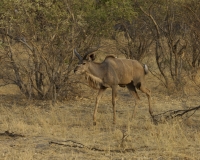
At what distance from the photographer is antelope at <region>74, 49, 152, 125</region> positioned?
30.6 ft

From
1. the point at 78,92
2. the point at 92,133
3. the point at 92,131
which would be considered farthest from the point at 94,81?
the point at 78,92

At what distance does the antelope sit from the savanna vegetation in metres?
0.53

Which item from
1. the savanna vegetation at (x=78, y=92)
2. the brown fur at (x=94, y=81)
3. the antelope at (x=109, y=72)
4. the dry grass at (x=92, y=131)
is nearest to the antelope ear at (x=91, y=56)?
the antelope at (x=109, y=72)

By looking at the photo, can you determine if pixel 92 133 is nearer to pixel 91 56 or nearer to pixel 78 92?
pixel 91 56

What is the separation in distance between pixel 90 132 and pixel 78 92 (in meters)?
4.09

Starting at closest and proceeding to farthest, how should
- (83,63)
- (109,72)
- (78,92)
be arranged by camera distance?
1. (83,63)
2. (109,72)
3. (78,92)

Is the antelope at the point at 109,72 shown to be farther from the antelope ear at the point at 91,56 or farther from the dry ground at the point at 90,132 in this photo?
the dry ground at the point at 90,132

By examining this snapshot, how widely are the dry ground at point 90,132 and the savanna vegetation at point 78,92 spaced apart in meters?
0.01

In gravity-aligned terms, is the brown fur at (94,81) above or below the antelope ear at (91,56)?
below

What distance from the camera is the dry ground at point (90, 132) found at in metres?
6.34

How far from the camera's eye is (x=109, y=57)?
10.1 metres

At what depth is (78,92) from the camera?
39.9 feet

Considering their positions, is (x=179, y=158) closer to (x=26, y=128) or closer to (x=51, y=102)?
(x=26, y=128)

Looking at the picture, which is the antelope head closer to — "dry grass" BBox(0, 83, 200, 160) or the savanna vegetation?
the savanna vegetation
